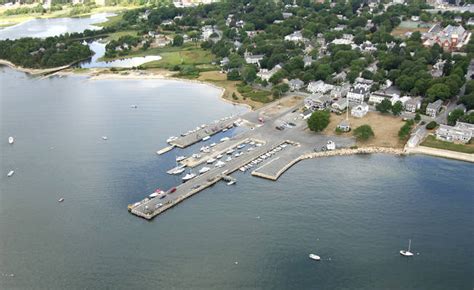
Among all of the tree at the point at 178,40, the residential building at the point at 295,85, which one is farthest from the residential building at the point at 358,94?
the tree at the point at 178,40

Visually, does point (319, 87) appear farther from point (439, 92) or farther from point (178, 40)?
point (178, 40)

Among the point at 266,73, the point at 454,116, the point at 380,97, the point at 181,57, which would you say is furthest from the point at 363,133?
the point at 181,57

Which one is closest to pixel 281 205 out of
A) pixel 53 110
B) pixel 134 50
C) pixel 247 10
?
pixel 53 110

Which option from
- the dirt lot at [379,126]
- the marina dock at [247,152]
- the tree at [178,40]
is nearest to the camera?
the marina dock at [247,152]

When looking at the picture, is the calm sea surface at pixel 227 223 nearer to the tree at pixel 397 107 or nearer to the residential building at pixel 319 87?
the tree at pixel 397 107

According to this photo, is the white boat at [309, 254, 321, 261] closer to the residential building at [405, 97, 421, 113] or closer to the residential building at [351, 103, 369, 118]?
the residential building at [351, 103, 369, 118]

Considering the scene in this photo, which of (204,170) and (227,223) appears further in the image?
(204,170)

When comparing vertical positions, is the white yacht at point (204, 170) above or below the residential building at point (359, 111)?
below

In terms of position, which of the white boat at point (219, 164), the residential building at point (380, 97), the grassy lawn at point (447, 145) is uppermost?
the residential building at point (380, 97)
